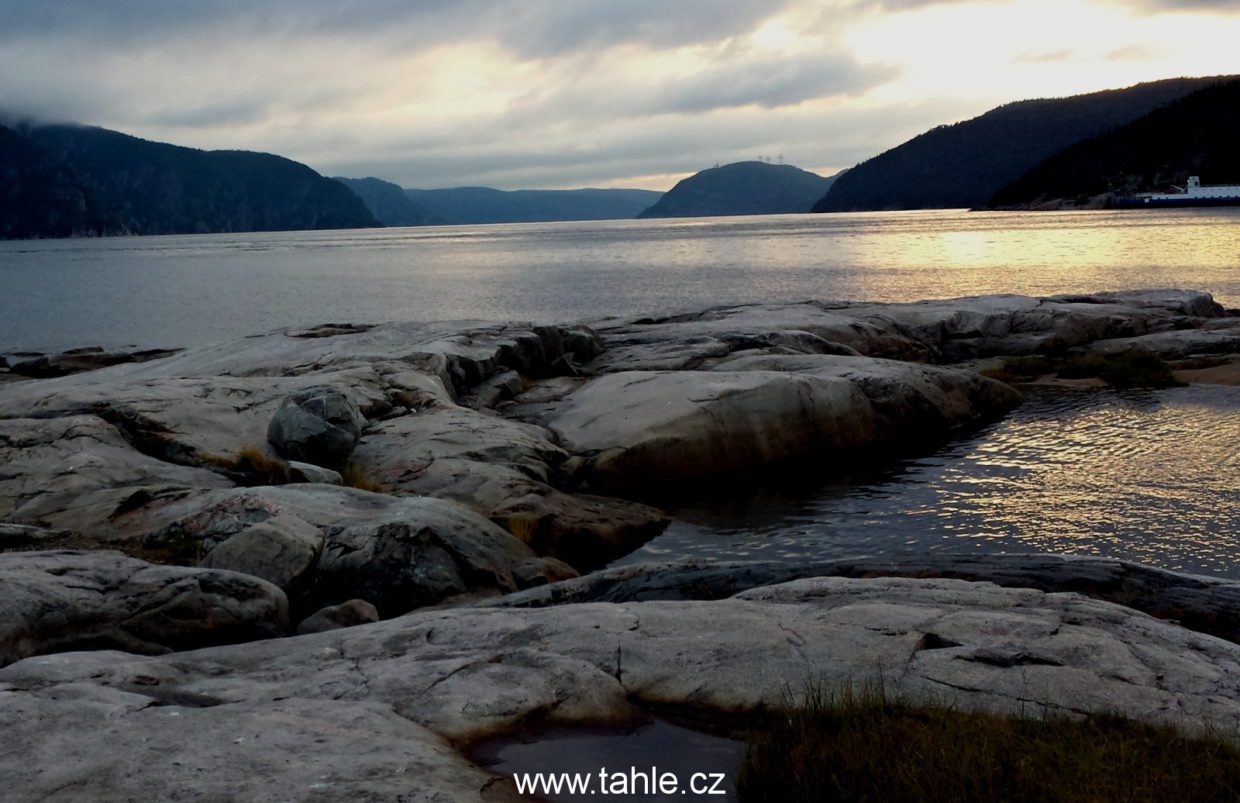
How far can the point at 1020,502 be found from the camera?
1659 centimetres

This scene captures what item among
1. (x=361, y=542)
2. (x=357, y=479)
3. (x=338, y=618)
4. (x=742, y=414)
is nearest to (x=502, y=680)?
(x=338, y=618)

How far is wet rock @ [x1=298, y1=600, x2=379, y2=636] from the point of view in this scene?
376 inches

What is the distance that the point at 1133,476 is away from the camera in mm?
17484

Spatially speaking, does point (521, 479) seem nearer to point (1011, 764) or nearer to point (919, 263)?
point (1011, 764)

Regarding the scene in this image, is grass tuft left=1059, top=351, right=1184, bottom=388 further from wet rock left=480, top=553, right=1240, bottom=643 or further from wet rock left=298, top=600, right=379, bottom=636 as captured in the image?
wet rock left=298, top=600, right=379, bottom=636

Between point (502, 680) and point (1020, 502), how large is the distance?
498 inches

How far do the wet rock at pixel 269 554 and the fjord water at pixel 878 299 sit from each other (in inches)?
219

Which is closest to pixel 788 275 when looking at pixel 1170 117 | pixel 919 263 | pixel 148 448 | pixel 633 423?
pixel 919 263

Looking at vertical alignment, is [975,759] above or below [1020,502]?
above

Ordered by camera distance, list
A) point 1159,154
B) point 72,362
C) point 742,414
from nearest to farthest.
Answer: point 742,414, point 72,362, point 1159,154

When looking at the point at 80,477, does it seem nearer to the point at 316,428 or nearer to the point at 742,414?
the point at 316,428

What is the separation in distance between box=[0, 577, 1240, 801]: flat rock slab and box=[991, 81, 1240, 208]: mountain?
184395 millimetres

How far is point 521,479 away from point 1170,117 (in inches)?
7829

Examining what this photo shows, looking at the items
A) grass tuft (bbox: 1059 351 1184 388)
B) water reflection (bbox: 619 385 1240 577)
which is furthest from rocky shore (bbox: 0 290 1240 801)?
grass tuft (bbox: 1059 351 1184 388)
